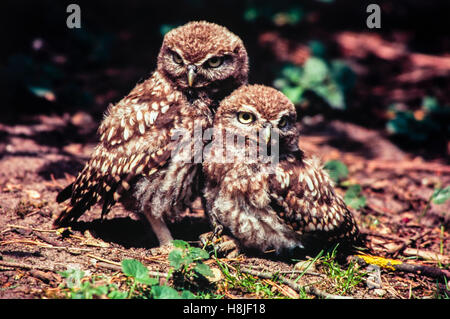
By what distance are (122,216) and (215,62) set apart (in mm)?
1496

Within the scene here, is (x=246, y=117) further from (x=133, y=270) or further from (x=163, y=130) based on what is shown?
(x=133, y=270)

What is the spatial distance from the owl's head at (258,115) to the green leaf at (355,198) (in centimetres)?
108

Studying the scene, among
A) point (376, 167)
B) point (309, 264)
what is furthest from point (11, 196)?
point (376, 167)

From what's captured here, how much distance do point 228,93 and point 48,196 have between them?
174 cm

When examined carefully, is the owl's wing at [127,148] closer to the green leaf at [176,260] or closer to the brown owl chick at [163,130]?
the brown owl chick at [163,130]

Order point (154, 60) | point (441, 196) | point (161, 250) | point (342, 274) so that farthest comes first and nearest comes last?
point (154, 60) < point (441, 196) < point (161, 250) < point (342, 274)

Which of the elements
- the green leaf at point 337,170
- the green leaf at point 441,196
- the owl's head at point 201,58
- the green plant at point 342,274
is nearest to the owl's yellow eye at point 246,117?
the owl's head at point 201,58

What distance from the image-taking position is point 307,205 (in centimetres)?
315

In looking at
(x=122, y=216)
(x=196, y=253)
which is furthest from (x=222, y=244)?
(x=122, y=216)

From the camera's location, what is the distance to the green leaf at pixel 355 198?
400 cm

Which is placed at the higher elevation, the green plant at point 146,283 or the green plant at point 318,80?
the green plant at point 318,80

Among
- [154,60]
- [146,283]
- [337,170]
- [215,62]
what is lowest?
[337,170]

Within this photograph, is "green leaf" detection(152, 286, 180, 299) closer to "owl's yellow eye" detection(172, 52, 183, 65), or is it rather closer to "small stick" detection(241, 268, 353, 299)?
"small stick" detection(241, 268, 353, 299)
